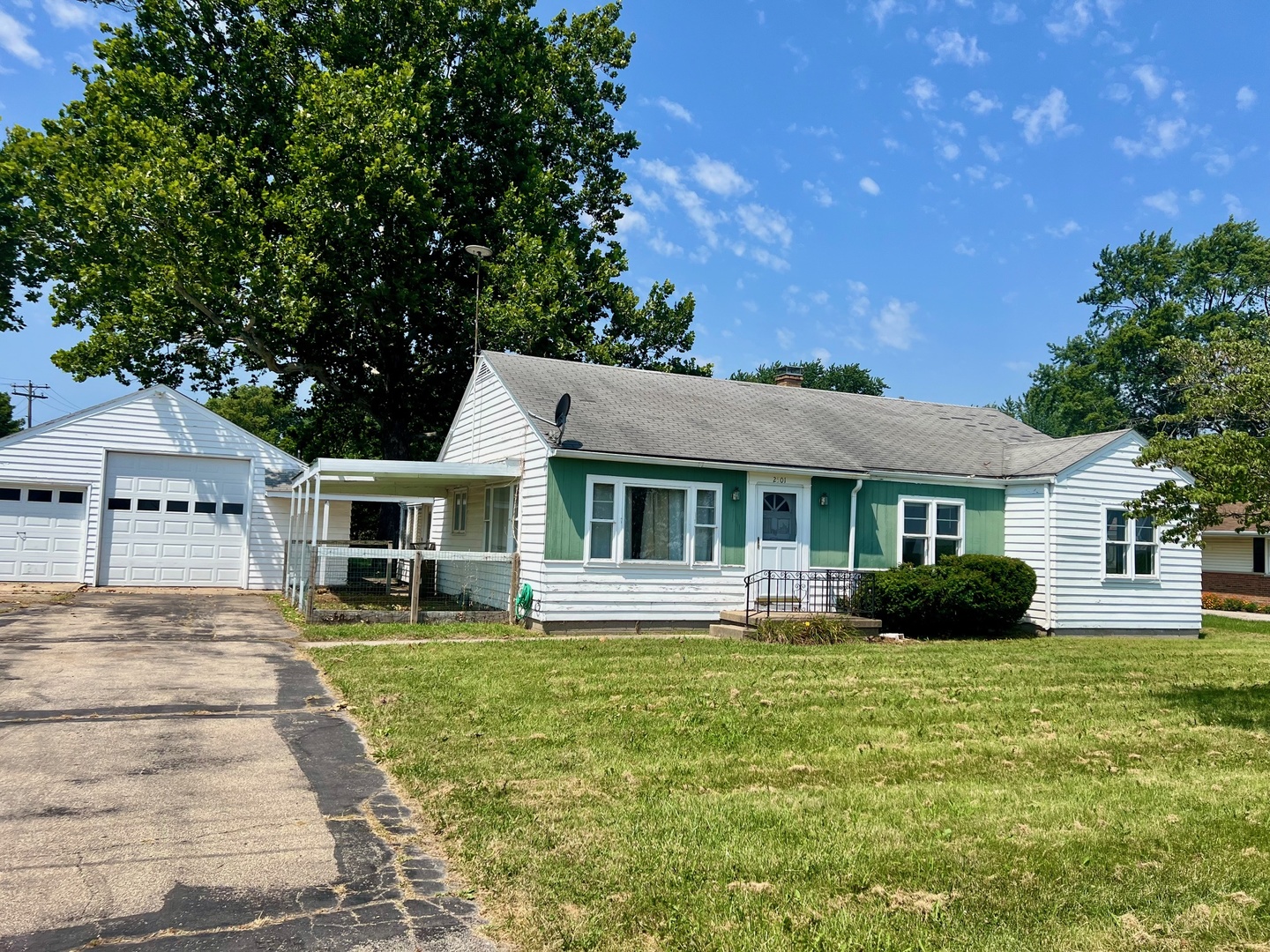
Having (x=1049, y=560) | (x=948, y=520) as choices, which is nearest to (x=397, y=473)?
(x=948, y=520)

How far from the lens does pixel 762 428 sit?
1812 centimetres

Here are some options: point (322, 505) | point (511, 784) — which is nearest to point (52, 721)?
point (511, 784)

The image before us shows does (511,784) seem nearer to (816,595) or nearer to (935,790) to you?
(935,790)

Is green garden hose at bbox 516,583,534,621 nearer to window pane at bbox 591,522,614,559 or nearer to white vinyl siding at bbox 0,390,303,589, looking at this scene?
window pane at bbox 591,522,614,559

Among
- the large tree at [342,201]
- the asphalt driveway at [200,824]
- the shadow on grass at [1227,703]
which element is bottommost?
the asphalt driveway at [200,824]

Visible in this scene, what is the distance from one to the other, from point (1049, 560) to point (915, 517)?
8.21ft

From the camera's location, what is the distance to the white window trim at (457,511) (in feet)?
69.4

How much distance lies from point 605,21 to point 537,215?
27.8 ft

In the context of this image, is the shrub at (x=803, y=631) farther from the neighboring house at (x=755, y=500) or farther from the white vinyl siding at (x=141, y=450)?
the white vinyl siding at (x=141, y=450)

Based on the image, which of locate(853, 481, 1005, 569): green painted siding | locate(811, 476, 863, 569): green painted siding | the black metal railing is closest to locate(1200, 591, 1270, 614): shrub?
locate(853, 481, 1005, 569): green painted siding

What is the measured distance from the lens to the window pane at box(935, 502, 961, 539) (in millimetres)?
18203

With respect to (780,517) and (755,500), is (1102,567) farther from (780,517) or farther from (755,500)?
(755,500)

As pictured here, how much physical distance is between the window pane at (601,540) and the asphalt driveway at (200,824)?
6.00 metres

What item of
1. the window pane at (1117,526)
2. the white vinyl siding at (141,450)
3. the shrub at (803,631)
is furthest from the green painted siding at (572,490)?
the white vinyl siding at (141,450)
